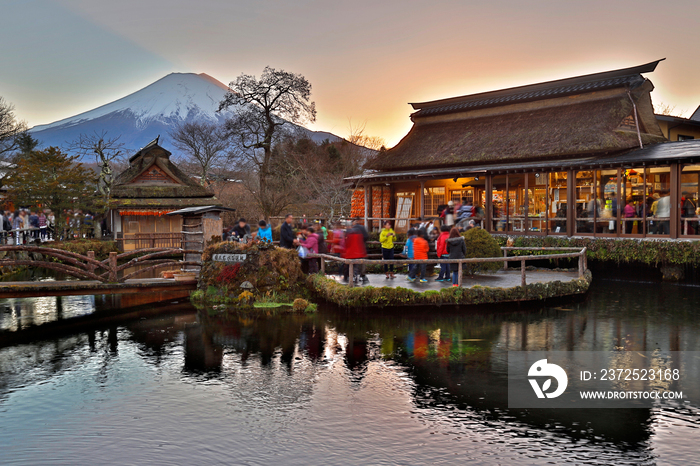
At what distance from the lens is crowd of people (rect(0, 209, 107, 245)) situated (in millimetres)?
23781

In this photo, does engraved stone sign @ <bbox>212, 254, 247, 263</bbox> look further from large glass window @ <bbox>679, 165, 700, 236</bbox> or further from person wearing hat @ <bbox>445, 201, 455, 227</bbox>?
large glass window @ <bbox>679, 165, 700, 236</bbox>

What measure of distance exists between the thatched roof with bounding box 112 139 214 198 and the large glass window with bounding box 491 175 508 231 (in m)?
19.0

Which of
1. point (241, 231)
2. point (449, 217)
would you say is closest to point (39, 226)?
point (241, 231)

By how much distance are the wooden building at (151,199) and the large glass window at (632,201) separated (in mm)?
24175

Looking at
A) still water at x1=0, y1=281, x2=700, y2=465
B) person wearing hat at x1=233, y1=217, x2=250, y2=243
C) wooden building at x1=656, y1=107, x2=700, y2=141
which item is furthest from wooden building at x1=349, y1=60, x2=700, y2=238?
person wearing hat at x1=233, y1=217, x2=250, y2=243

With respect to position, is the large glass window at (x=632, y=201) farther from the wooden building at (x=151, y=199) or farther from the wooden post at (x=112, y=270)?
the wooden building at (x=151, y=199)

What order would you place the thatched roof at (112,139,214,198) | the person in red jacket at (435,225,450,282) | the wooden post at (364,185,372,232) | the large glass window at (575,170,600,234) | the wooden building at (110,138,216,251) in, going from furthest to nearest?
the thatched roof at (112,139,214,198), the wooden building at (110,138,216,251), the wooden post at (364,185,372,232), the large glass window at (575,170,600,234), the person in red jacket at (435,225,450,282)

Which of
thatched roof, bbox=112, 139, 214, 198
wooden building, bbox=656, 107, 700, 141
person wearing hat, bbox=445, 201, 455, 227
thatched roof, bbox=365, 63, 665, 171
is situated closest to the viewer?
person wearing hat, bbox=445, 201, 455, 227

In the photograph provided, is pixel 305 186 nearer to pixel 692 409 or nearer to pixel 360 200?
pixel 360 200

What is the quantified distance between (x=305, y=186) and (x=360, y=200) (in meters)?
9.48

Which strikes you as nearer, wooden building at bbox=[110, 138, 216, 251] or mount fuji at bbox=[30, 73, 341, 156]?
wooden building at bbox=[110, 138, 216, 251]

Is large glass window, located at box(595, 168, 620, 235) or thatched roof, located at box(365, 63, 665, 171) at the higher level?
thatched roof, located at box(365, 63, 665, 171)

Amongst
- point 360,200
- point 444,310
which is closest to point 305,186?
point 360,200

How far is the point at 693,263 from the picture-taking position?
59.2 ft
